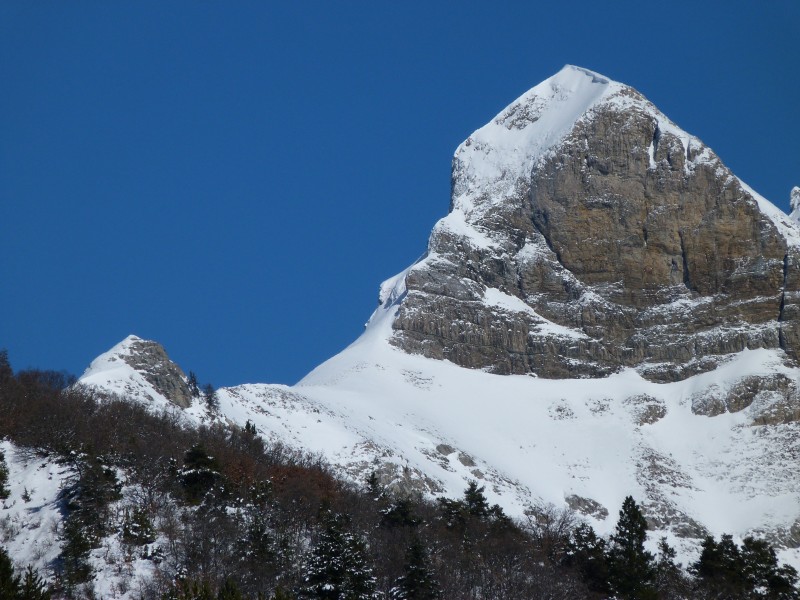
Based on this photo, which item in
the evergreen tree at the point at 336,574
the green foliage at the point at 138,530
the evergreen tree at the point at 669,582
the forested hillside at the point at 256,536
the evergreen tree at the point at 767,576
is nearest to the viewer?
the evergreen tree at the point at 336,574

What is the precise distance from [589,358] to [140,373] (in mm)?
74611

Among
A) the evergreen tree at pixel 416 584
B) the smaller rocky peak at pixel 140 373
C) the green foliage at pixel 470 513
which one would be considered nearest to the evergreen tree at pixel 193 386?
the smaller rocky peak at pixel 140 373

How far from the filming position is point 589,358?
17562cm

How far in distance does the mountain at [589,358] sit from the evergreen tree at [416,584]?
41644 mm

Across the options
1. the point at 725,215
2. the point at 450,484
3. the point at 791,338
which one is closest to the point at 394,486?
the point at 450,484

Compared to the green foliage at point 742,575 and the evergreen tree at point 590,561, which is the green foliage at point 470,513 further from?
the green foliage at point 742,575

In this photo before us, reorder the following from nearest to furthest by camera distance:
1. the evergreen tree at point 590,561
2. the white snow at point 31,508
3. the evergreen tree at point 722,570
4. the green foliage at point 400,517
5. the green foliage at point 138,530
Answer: the white snow at point 31,508 → the green foliage at point 138,530 → the evergreen tree at point 590,561 → the evergreen tree at point 722,570 → the green foliage at point 400,517

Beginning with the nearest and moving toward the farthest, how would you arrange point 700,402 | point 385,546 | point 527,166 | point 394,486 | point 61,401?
1. point 385,546
2. point 61,401
3. point 394,486
4. point 700,402
5. point 527,166

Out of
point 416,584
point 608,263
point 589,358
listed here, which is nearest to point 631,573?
point 416,584

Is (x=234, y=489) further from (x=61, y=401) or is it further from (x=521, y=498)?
(x=521, y=498)

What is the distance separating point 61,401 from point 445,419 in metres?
63.3

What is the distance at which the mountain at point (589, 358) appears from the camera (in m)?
131

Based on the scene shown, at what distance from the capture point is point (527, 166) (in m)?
198

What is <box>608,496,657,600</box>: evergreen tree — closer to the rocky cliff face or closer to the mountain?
the mountain
